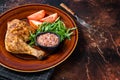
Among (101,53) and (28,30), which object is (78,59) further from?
(28,30)

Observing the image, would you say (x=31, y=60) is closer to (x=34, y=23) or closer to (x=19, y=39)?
(x=19, y=39)

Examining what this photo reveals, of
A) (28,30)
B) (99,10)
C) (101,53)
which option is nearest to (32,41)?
(28,30)

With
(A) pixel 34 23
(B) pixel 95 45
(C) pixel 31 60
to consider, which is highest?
(A) pixel 34 23

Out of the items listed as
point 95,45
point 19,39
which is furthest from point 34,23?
point 95,45

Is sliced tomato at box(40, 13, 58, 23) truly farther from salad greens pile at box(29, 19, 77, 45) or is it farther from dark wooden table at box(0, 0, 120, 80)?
dark wooden table at box(0, 0, 120, 80)

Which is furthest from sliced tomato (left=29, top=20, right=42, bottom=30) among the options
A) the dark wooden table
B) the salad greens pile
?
the dark wooden table

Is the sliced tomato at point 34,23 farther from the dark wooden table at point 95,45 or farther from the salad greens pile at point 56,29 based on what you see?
the dark wooden table at point 95,45
